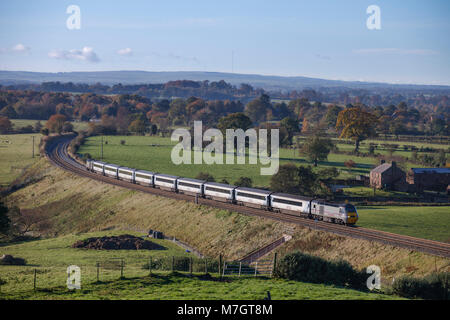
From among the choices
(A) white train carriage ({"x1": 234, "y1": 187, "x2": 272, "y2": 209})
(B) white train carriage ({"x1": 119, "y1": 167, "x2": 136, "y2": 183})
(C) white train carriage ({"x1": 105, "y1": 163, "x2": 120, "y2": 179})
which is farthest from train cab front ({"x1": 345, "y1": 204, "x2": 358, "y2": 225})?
(C) white train carriage ({"x1": 105, "y1": 163, "x2": 120, "y2": 179})

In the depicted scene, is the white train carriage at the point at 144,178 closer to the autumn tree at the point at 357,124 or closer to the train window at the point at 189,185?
the train window at the point at 189,185

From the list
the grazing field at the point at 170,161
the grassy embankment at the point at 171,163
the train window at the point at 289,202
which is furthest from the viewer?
the grassy embankment at the point at 171,163

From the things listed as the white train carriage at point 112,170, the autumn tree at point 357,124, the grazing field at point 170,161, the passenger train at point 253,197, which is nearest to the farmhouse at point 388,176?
the grazing field at point 170,161

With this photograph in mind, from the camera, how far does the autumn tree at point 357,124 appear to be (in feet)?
436

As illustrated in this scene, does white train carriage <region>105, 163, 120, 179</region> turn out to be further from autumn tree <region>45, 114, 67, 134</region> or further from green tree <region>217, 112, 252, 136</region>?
autumn tree <region>45, 114, 67, 134</region>

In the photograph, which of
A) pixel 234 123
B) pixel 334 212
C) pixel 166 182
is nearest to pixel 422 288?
pixel 334 212

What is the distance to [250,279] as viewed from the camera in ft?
106

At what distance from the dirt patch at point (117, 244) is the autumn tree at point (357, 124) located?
291 ft

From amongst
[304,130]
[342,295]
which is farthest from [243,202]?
[304,130]

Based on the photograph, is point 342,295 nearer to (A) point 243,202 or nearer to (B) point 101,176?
(A) point 243,202

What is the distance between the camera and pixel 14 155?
118m

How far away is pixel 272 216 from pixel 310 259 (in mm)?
18591

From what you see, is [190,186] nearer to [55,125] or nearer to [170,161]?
[170,161]

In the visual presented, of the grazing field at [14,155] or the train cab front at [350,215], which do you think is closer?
the train cab front at [350,215]
